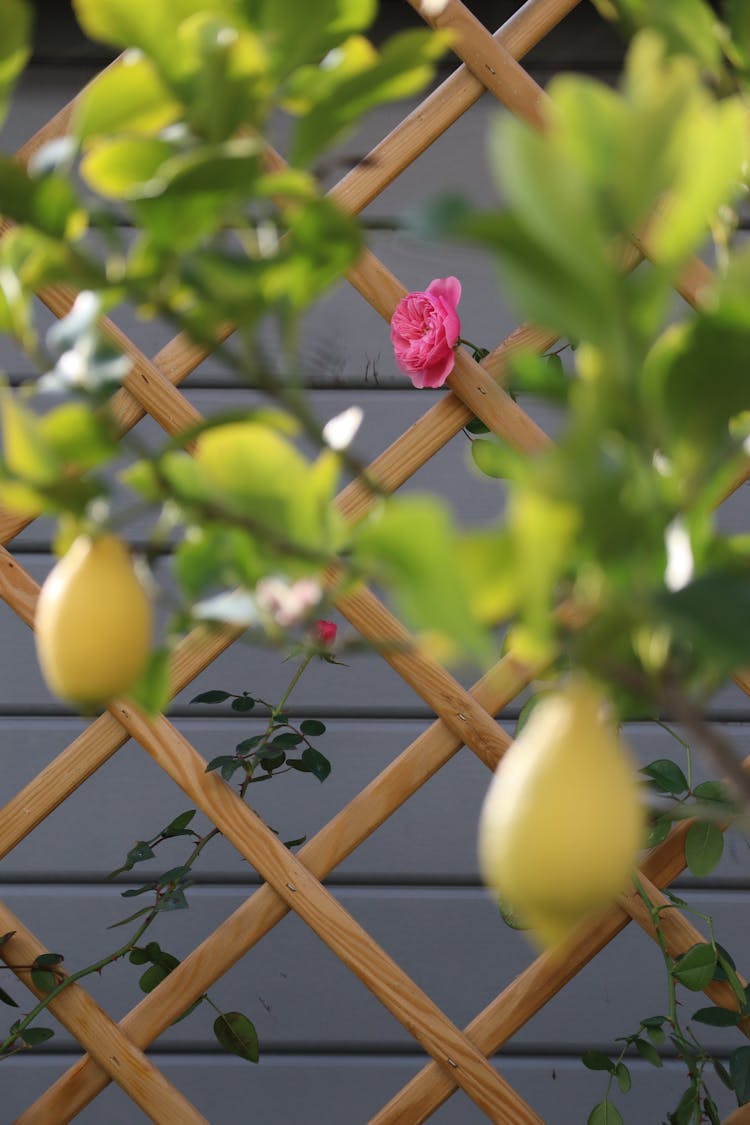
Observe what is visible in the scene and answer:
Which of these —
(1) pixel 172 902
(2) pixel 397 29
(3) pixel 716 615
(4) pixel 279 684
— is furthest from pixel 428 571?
(2) pixel 397 29

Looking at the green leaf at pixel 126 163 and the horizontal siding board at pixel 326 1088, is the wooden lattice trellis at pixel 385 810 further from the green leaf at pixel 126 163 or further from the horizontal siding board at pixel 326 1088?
the green leaf at pixel 126 163

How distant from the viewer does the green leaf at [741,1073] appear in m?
0.86

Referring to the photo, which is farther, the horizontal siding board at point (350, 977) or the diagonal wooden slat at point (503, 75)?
the horizontal siding board at point (350, 977)

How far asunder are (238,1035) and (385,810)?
22 cm

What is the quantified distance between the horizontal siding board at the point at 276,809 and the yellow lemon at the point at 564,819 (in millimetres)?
1190

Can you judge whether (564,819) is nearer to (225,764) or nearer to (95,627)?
(95,627)

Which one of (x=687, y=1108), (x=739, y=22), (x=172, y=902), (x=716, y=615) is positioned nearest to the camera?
(x=716, y=615)

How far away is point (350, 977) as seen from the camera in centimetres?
137

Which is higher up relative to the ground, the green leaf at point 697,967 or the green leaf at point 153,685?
the green leaf at point 153,685

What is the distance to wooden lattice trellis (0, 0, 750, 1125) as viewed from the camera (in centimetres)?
96

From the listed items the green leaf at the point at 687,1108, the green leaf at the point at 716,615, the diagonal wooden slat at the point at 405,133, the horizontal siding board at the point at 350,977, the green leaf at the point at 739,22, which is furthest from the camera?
the horizontal siding board at the point at 350,977

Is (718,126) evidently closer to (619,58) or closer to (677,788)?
(677,788)

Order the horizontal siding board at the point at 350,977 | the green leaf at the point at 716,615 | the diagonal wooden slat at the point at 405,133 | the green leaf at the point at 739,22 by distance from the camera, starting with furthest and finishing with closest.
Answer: the horizontal siding board at the point at 350,977 → the diagonal wooden slat at the point at 405,133 → the green leaf at the point at 739,22 → the green leaf at the point at 716,615

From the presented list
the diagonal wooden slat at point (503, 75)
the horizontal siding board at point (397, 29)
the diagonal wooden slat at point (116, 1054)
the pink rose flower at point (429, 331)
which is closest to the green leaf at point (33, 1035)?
the diagonal wooden slat at point (116, 1054)
